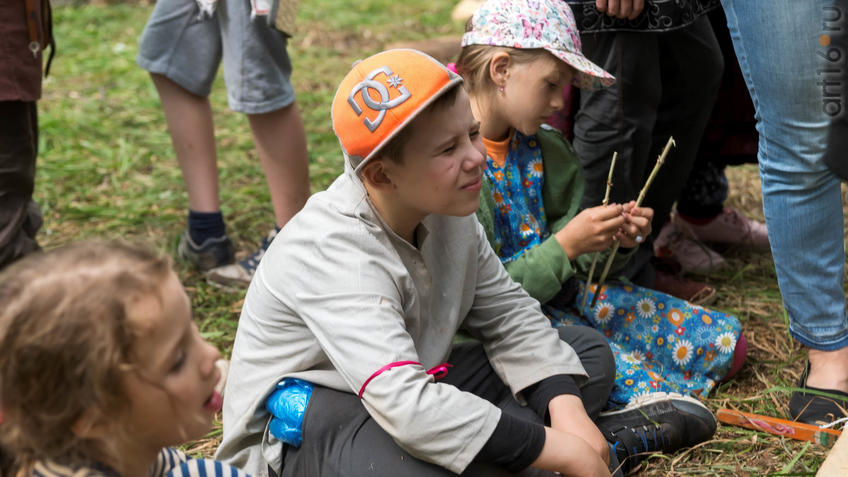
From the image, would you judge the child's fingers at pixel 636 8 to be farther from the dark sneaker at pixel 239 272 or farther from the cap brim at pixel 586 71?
the dark sneaker at pixel 239 272

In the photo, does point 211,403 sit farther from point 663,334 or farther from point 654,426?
point 663,334

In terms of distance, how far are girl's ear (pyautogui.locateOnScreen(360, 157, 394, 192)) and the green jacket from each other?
1.70ft

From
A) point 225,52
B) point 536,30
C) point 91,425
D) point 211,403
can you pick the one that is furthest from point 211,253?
point 91,425

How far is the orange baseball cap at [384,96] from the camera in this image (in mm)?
1660

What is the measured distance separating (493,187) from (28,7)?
136 centimetres

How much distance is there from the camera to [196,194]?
318cm

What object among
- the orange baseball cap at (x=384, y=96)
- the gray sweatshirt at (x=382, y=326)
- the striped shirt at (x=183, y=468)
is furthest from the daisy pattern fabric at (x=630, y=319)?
the striped shirt at (x=183, y=468)

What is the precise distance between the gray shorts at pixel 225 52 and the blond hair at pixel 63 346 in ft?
5.30

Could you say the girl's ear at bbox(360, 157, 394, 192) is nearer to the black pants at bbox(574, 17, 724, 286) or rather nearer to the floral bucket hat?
the floral bucket hat

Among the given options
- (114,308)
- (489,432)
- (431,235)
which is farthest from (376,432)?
(114,308)

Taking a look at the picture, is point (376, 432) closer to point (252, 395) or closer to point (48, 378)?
point (252, 395)

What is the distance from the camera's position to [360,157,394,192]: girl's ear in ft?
5.75

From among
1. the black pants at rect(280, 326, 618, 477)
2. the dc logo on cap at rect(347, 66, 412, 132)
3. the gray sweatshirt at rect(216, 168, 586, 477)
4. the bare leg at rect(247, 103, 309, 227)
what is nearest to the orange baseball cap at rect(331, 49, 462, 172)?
the dc logo on cap at rect(347, 66, 412, 132)

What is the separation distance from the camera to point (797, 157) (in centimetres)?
202
